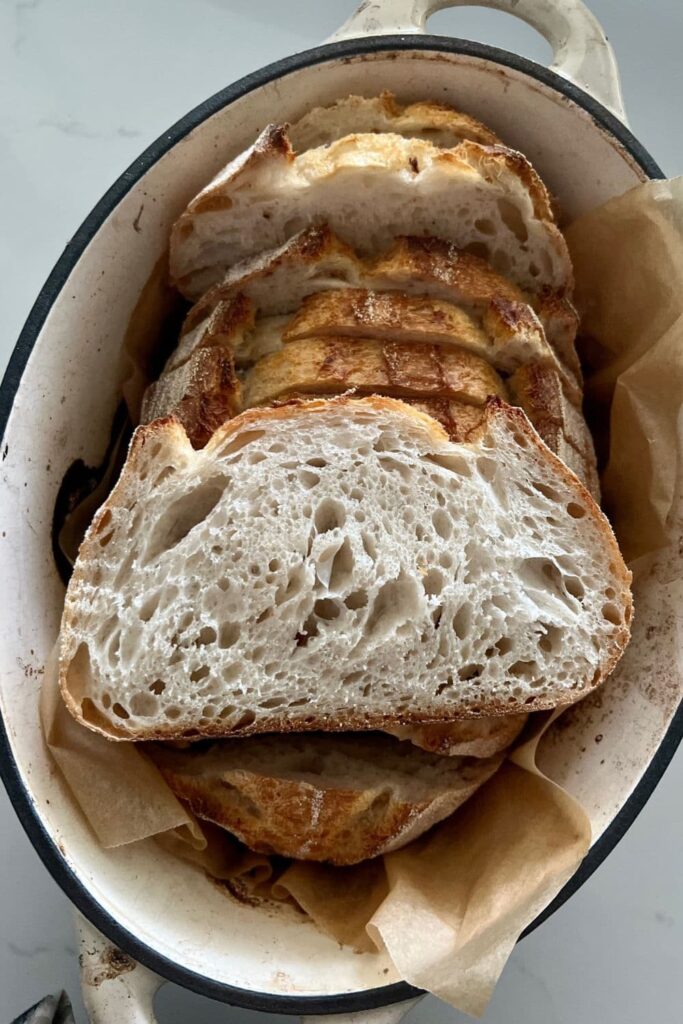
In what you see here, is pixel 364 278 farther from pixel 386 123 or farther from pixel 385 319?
pixel 386 123

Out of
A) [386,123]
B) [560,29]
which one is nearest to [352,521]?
[386,123]

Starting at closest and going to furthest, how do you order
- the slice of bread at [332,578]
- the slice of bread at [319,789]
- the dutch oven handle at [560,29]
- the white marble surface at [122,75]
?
the slice of bread at [332,578] < the slice of bread at [319,789] < the dutch oven handle at [560,29] < the white marble surface at [122,75]

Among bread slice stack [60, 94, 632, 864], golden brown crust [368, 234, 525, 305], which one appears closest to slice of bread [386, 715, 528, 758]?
bread slice stack [60, 94, 632, 864]

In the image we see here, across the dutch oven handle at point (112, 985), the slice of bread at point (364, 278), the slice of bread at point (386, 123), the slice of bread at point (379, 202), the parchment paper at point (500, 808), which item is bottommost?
the dutch oven handle at point (112, 985)

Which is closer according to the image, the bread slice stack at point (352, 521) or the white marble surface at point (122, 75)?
the bread slice stack at point (352, 521)

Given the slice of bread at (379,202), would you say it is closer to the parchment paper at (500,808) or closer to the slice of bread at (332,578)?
the parchment paper at (500,808)

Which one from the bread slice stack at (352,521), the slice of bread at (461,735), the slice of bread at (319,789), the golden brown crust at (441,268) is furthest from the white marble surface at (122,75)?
the slice of bread at (461,735)

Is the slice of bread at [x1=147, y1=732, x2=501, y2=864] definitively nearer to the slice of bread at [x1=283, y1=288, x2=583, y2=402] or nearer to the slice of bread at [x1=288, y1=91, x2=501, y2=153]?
the slice of bread at [x1=283, y1=288, x2=583, y2=402]

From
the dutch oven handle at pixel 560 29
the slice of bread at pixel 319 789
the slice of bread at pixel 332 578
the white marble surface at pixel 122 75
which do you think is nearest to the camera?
the slice of bread at pixel 332 578
